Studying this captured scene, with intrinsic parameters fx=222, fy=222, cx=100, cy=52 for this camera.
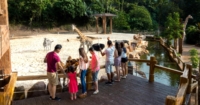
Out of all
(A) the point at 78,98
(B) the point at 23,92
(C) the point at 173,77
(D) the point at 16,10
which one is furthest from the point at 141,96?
(D) the point at 16,10

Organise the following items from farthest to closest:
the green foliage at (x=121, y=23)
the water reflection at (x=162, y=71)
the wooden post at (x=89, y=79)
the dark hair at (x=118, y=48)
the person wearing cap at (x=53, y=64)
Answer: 1. the green foliage at (x=121, y=23)
2. the water reflection at (x=162, y=71)
3. the dark hair at (x=118, y=48)
4. the wooden post at (x=89, y=79)
5. the person wearing cap at (x=53, y=64)

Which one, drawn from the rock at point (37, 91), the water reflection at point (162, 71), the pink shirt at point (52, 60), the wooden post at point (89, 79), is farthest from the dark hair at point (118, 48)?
the rock at point (37, 91)

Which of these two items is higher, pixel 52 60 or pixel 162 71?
pixel 52 60

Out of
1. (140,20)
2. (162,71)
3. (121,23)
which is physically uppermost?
(140,20)

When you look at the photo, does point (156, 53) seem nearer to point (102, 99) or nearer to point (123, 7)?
point (102, 99)

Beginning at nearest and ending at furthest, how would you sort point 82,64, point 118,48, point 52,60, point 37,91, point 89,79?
point 52,60, point 82,64, point 37,91, point 89,79, point 118,48

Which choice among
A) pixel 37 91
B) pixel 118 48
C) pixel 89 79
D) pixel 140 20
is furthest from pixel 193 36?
pixel 37 91

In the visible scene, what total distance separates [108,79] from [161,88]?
→ 4.13 ft

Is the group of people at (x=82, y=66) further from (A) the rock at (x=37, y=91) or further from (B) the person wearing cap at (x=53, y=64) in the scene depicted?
(A) the rock at (x=37, y=91)

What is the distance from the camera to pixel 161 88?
17.0 feet

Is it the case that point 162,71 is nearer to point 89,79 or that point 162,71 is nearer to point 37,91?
point 89,79

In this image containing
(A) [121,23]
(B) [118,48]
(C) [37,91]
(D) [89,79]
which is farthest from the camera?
(A) [121,23]

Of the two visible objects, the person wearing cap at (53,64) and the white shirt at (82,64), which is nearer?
the person wearing cap at (53,64)

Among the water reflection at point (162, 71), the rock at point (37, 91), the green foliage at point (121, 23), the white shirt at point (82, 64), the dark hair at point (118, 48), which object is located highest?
the green foliage at point (121, 23)
